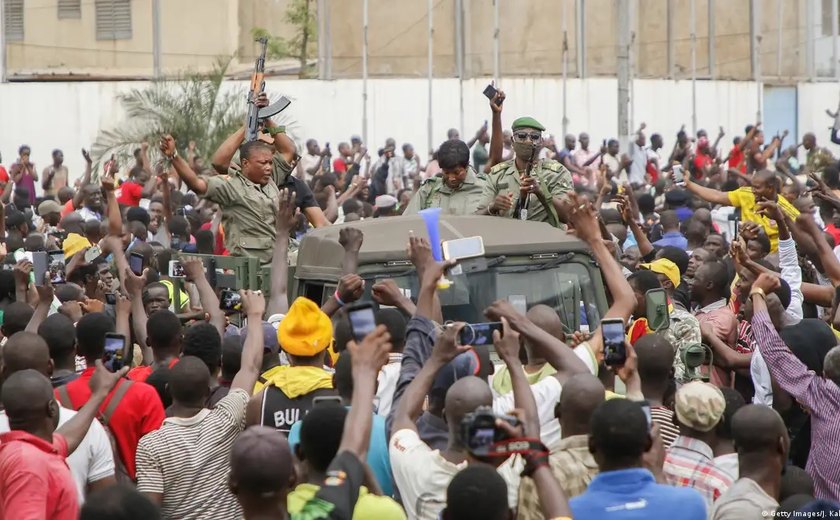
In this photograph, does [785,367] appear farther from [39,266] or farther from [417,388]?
[39,266]

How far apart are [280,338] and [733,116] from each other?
3079cm

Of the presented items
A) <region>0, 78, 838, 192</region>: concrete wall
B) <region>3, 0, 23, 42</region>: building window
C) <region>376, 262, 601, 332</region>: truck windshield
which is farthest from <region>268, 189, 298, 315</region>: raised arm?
<region>3, 0, 23, 42</region>: building window

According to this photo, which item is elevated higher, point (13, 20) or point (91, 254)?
point (13, 20)

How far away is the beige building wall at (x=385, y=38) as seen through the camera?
2994 cm

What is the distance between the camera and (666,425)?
6.20m

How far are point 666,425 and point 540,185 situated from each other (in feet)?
12.3

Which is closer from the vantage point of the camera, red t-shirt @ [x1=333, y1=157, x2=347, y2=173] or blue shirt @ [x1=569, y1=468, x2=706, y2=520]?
blue shirt @ [x1=569, y1=468, x2=706, y2=520]

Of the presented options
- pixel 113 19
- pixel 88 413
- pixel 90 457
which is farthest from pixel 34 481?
pixel 113 19

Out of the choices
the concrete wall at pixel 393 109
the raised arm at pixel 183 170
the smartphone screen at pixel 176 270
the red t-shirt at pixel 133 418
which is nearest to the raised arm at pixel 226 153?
the raised arm at pixel 183 170

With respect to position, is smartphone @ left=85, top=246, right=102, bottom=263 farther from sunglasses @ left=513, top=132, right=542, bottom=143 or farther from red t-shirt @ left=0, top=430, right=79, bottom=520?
red t-shirt @ left=0, top=430, right=79, bottom=520

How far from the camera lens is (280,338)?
21.6 feet

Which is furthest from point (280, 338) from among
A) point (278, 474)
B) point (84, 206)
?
point (84, 206)

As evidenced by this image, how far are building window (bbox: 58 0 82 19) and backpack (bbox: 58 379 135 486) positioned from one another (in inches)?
976

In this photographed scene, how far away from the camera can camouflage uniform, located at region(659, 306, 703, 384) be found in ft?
26.1
